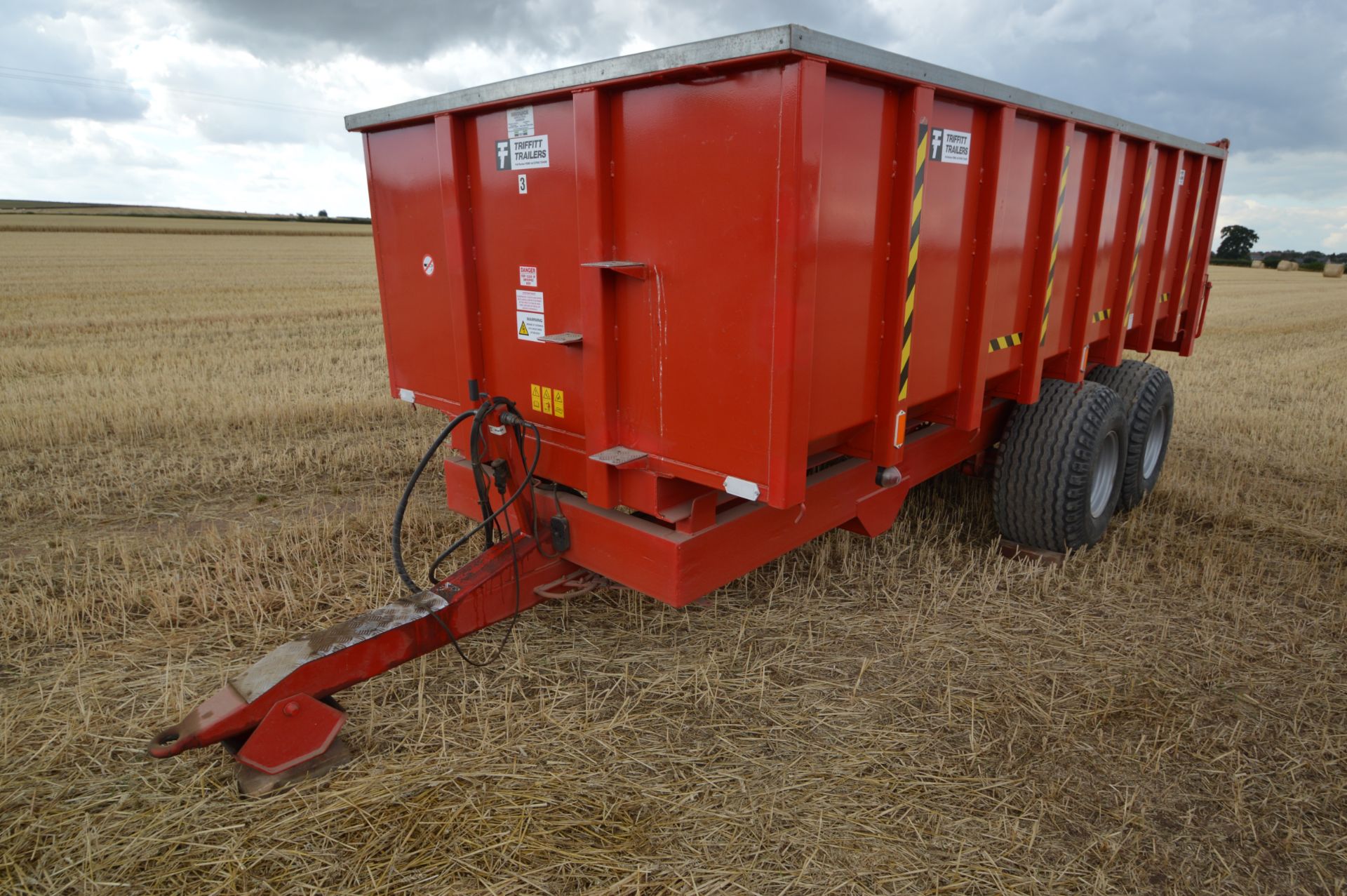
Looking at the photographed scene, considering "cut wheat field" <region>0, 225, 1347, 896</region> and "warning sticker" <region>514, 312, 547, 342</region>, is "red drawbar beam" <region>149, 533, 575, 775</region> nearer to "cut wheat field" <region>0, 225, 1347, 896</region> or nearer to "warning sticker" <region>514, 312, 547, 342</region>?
"cut wheat field" <region>0, 225, 1347, 896</region>

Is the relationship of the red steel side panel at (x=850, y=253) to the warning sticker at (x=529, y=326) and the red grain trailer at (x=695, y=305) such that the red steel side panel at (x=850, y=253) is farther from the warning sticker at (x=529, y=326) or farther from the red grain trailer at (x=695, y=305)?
the warning sticker at (x=529, y=326)

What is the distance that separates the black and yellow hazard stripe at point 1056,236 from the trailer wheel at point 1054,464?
1.66 feet

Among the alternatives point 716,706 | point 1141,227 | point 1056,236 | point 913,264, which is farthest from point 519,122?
point 1141,227

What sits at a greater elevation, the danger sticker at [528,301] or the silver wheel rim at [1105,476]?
the danger sticker at [528,301]

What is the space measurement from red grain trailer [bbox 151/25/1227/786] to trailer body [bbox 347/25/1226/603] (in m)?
0.01

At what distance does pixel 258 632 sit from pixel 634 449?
1904mm

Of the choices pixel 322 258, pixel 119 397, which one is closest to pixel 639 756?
pixel 119 397

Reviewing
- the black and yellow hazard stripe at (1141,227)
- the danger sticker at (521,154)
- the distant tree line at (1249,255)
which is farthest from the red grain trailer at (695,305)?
the distant tree line at (1249,255)

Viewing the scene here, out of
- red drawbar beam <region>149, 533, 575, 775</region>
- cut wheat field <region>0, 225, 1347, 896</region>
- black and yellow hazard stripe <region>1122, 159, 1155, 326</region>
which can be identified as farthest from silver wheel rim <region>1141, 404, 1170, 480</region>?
red drawbar beam <region>149, 533, 575, 775</region>

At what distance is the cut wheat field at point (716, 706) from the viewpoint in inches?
93.2

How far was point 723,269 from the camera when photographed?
97.5 inches

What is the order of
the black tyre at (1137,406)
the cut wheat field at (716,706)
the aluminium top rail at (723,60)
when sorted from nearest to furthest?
the aluminium top rail at (723,60) → the cut wheat field at (716,706) → the black tyre at (1137,406)

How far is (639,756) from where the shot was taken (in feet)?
9.15

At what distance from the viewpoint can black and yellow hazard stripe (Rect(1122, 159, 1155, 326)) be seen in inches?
180
